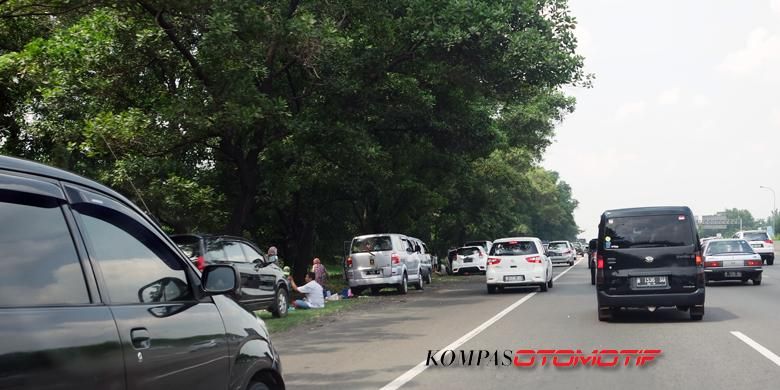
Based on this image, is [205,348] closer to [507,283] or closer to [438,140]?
[507,283]

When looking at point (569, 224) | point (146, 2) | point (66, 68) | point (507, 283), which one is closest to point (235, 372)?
point (146, 2)

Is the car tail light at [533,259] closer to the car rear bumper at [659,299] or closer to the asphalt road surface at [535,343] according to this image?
the asphalt road surface at [535,343]

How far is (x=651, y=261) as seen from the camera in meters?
13.4

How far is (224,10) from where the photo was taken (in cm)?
1658

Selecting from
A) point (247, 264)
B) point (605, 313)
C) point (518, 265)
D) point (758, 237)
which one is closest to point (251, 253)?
point (247, 264)

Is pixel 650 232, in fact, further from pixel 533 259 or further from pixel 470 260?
pixel 470 260

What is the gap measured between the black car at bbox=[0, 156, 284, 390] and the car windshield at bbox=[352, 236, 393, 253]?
1994 centimetres

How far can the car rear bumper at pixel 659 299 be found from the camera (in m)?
13.2

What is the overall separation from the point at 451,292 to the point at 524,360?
16.4m

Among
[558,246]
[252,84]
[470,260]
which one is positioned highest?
[252,84]

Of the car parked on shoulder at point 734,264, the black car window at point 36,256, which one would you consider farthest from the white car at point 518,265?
the black car window at point 36,256

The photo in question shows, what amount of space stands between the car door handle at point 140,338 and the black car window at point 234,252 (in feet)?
40.5

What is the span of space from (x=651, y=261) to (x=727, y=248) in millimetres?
Result: 12599

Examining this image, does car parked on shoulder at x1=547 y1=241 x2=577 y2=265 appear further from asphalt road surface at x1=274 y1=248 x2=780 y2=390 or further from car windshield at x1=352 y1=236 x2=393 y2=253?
asphalt road surface at x1=274 y1=248 x2=780 y2=390
